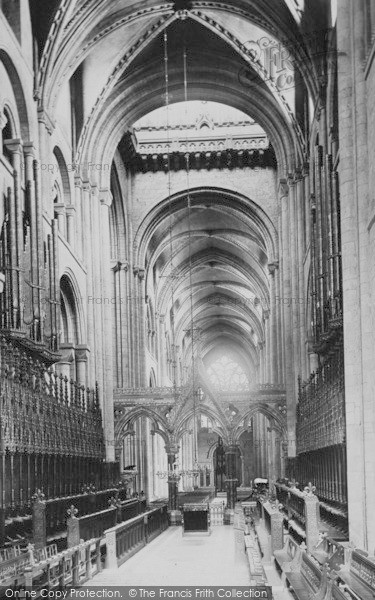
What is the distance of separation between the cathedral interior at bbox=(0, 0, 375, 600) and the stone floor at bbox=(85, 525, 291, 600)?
1.38ft

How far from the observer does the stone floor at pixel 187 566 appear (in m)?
12.8

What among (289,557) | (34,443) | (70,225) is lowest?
(289,557)

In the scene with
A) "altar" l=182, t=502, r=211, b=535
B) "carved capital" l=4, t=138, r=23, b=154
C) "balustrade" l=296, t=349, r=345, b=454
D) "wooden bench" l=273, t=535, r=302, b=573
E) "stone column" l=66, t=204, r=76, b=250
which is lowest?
"altar" l=182, t=502, r=211, b=535

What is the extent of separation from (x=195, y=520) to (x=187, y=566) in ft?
24.8

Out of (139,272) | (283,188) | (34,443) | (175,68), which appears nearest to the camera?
(34,443)

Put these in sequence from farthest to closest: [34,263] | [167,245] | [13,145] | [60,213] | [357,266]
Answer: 1. [167,245]
2. [60,213]
3. [13,145]
4. [34,263]
5. [357,266]

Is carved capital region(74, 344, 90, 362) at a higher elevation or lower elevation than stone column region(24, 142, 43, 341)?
lower

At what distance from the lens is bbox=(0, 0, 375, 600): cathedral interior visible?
14078mm

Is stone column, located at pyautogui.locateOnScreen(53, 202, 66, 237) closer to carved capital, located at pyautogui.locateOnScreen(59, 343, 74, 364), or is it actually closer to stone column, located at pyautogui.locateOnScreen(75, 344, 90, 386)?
carved capital, located at pyautogui.locateOnScreen(59, 343, 74, 364)

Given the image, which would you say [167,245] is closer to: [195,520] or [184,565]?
[195,520]

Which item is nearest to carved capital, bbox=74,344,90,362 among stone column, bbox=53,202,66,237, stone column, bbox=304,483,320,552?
stone column, bbox=53,202,66,237

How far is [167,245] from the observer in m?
43.7

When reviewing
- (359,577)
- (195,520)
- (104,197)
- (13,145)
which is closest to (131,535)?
(195,520)

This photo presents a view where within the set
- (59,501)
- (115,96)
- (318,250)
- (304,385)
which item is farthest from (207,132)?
(59,501)
